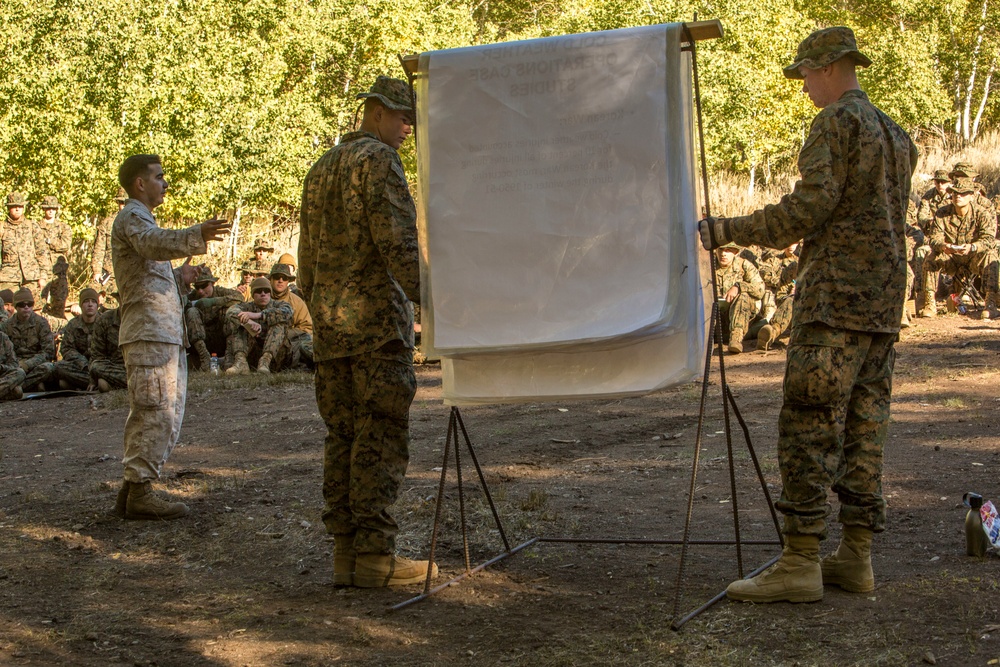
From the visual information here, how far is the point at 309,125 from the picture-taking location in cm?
3244

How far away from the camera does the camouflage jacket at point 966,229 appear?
15844 mm

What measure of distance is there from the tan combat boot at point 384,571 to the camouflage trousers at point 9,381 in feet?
33.6

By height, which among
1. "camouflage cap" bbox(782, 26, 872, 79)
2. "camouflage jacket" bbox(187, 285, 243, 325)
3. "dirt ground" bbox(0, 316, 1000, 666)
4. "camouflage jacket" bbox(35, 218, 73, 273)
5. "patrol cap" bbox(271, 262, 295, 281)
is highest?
"camouflage jacket" bbox(35, 218, 73, 273)

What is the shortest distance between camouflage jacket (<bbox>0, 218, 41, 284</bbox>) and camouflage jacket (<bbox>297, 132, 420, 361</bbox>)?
55.1ft

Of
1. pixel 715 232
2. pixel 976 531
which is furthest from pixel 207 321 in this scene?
pixel 976 531

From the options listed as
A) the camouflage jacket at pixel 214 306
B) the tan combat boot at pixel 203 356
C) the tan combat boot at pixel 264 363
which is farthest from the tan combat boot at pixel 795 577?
the camouflage jacket at pixel 214 306

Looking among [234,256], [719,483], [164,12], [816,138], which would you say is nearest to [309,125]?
[234,256]

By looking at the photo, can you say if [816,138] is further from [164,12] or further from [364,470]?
[164,12]

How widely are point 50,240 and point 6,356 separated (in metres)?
8.06

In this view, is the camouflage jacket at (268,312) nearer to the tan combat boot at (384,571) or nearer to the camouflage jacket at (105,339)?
the camouflage jacket at (105,339)

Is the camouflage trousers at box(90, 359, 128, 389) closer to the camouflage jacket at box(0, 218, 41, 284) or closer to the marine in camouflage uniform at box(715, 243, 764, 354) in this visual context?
the camouflage jacket at box(0, 218, 41, 284)

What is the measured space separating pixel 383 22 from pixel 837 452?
32.7 meters

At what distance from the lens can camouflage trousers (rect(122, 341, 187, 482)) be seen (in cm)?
656

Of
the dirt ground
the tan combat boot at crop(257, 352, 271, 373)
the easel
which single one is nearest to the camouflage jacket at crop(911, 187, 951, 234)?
the dirt ground
